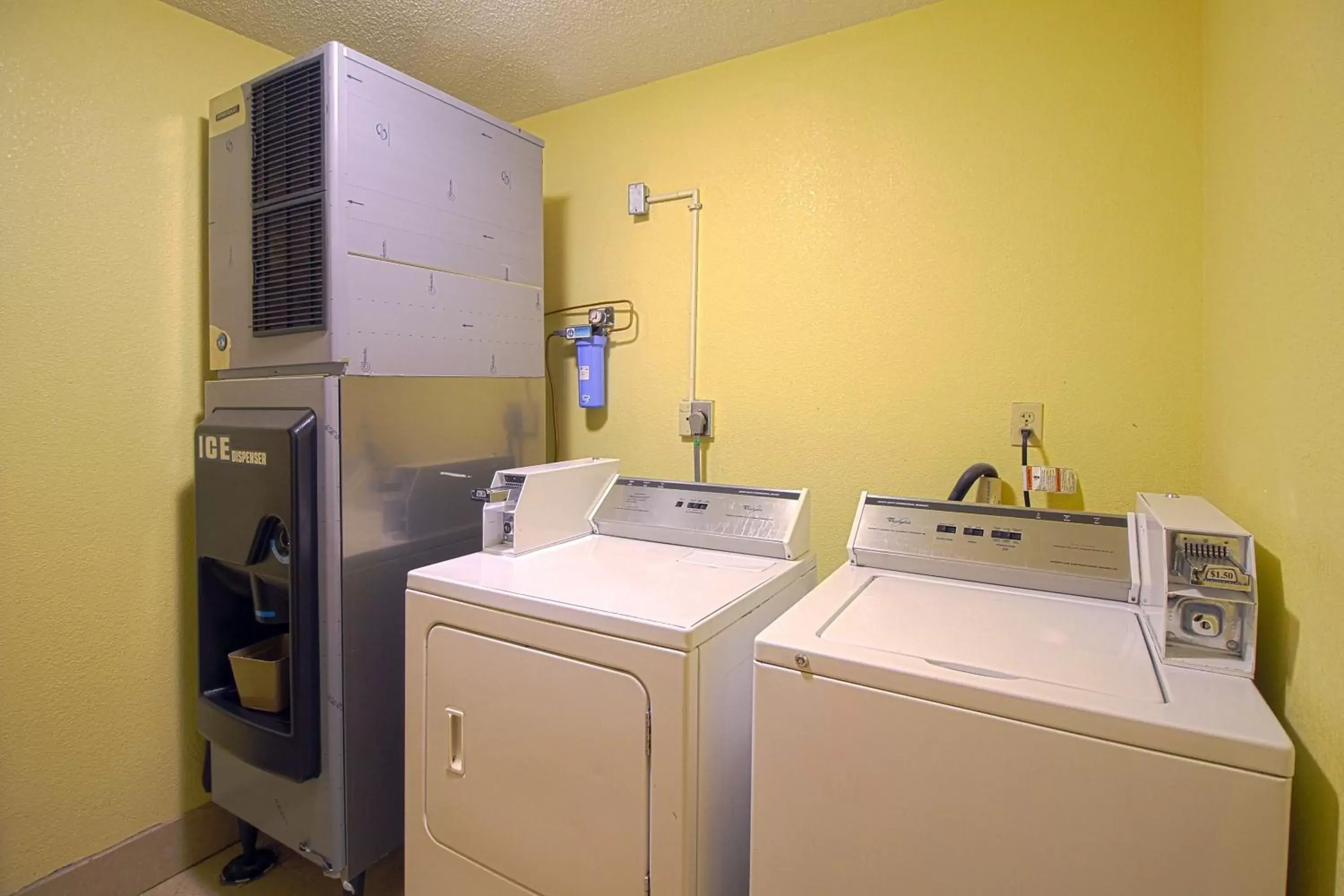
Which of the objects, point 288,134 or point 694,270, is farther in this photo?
point 694,270

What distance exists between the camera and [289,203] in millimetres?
1511

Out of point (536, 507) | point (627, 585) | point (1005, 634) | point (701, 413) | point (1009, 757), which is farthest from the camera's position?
point (701, 413)

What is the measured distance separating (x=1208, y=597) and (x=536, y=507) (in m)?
1.31

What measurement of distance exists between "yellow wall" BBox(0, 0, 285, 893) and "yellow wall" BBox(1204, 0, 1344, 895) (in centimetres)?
247

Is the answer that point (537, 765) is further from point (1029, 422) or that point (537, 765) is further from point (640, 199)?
point (640, 199)

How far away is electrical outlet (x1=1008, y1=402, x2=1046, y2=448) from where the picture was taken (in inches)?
60.7

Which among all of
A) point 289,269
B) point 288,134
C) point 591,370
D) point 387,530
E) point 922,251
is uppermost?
point 288,134

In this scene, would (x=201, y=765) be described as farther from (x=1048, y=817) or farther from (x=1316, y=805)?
(x=1316, y=805)

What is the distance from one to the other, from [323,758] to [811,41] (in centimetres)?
231

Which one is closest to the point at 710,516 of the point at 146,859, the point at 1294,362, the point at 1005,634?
the point at 1005,634

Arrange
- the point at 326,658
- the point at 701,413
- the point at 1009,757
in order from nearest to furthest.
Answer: the point at 1009,757
the point at 326,658
the point at 701,413

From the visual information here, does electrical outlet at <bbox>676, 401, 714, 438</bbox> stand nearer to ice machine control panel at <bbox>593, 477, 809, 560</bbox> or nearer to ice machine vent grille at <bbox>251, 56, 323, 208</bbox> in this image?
ice machine control panel at <bbox>593, 477, 809, 560</bbox>

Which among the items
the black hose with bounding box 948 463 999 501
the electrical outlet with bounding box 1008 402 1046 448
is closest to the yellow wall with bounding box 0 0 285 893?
the black hose with bounding box 948 463 999 501

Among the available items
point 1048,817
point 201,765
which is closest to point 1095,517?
point 1048,817
